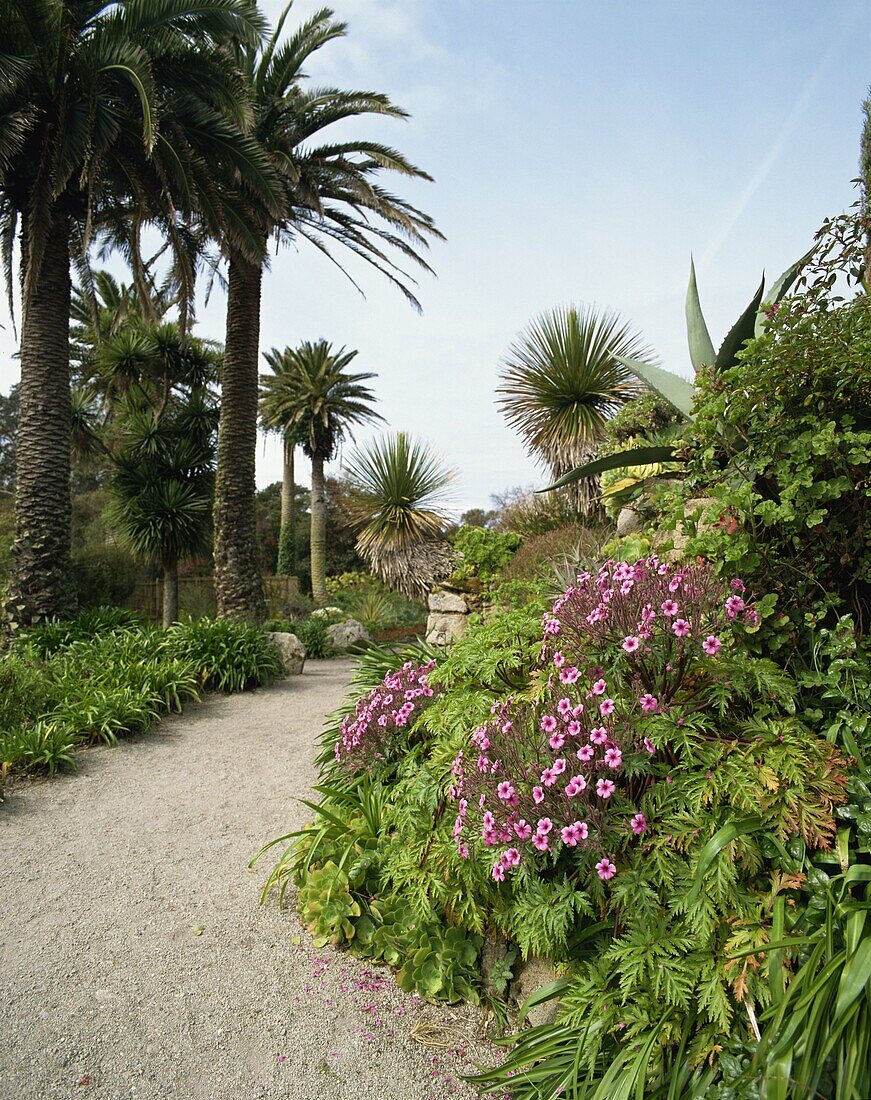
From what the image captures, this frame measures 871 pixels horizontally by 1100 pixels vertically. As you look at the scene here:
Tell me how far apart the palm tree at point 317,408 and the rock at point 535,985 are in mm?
18309

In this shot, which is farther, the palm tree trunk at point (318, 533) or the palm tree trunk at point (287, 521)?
the palm tree trunk at point (287, 521)

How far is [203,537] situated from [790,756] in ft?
44.3

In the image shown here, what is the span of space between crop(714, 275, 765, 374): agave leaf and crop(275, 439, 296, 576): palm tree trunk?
19501mm

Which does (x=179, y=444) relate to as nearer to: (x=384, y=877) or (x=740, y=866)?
(x=384, y=877)

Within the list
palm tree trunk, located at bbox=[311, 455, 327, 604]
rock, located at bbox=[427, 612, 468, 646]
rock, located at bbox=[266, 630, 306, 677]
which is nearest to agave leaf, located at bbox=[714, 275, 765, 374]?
rock, located at bbox=[427, 612, 468, 646]

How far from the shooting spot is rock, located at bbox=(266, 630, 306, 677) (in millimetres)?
9289

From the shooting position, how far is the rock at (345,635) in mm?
13008

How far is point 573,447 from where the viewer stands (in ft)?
30.0

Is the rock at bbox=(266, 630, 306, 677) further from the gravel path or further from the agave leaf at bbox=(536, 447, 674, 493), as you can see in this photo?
the agave leaf at bbox=(536, 447, 674, 493)

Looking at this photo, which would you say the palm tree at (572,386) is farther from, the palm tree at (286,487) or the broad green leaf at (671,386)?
the palm tree at (286,487)

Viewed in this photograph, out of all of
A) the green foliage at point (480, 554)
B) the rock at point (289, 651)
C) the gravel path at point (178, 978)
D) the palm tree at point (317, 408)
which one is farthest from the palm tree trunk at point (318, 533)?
the gravel path at point (178, 978)

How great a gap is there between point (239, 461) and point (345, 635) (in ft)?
15.2

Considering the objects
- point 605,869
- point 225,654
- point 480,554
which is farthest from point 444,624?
point 605,869

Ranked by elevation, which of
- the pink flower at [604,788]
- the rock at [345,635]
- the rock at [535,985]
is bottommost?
the rock at [535,985]
